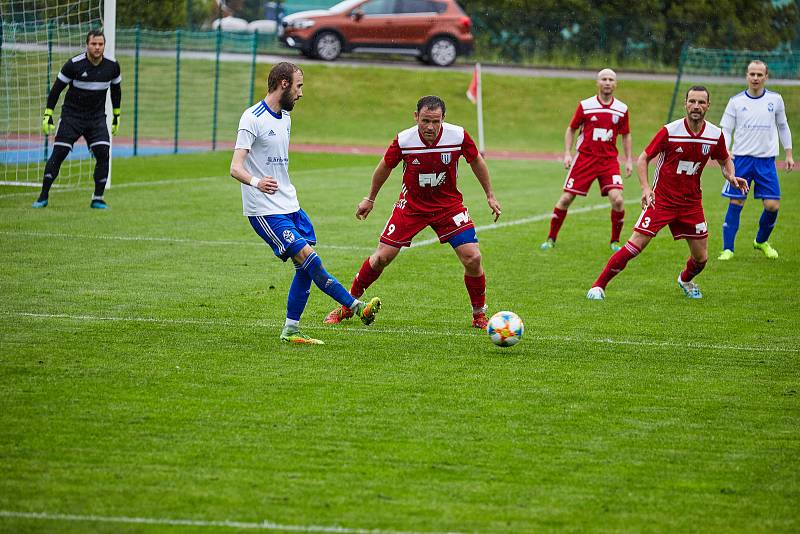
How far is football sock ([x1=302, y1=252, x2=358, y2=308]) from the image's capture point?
26.8 feet

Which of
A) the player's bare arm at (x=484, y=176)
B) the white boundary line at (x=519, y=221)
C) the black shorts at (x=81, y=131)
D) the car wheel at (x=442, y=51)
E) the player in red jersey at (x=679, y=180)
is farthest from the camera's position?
the car wheel at (x=442, y=51)

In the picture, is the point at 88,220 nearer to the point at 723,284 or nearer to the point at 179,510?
the point at 723,284

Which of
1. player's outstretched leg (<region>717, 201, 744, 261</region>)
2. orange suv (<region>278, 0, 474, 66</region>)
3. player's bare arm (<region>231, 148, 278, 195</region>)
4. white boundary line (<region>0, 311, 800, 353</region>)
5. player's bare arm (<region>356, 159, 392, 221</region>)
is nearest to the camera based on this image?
player's bare arm (<region>231, 148, 278, 195</region>)

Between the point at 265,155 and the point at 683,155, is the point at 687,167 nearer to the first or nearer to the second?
the point at 683,155

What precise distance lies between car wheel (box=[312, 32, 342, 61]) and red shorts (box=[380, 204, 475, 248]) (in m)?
27.3

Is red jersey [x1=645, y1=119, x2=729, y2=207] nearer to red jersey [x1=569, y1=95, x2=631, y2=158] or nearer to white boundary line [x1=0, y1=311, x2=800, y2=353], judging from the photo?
white boundary line [x1=0, y1=311, x2=800, y2=353]

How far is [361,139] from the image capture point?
105 feet

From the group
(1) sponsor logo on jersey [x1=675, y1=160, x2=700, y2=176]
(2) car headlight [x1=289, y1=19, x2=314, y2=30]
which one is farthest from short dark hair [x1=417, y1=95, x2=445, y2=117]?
(2) car headlight [x1=289, y1=19, x2=314, y2=30]

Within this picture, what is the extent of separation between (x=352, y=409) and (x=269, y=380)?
32.9 inches

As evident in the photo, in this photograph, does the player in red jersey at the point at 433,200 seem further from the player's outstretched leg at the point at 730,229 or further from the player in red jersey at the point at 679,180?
the player's outstretched leg at the point at 730,229

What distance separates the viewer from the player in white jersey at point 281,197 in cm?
799

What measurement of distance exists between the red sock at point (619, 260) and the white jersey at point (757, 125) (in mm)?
3657

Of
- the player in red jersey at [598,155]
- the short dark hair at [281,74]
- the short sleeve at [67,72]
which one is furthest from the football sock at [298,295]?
the short sleeve at [67,72]

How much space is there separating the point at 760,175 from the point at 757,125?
61 cm
